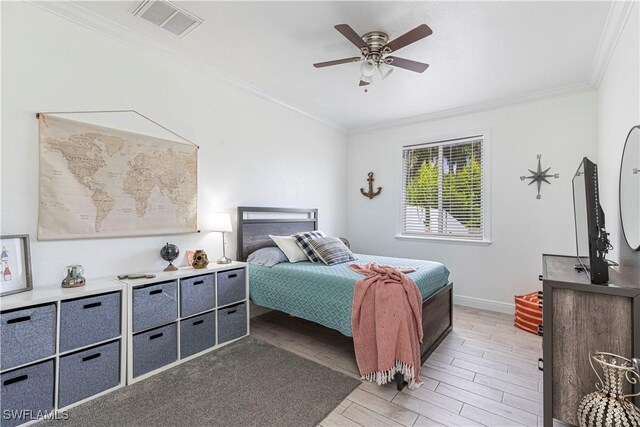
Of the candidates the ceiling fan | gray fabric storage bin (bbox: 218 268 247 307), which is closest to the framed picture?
gray fabric storage bin (bbox: 218 268 247 307)

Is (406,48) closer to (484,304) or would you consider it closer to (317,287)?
(317,287)

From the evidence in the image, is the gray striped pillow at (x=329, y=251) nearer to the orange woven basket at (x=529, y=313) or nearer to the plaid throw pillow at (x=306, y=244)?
the plaid throw pillow at (x=306, y=244)

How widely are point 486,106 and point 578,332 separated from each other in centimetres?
316

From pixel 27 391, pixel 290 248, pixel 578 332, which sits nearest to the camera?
pixel 578 332

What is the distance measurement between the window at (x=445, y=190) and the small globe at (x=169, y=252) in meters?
3.26

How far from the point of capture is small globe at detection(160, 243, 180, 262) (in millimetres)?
2600

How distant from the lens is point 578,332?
1.52m

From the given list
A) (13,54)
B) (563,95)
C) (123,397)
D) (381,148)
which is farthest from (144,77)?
(563,95)

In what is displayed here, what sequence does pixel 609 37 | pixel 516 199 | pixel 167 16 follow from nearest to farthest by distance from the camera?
1. pixel 167 16
2. pixel 609 37
3. pixel 516 199

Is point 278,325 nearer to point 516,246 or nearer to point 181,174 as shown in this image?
point 181,174

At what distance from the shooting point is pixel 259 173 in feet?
11.9

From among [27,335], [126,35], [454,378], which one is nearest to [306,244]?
[454,378]

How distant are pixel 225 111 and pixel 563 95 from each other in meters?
3.84

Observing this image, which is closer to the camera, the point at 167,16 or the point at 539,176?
the point at 167,16
